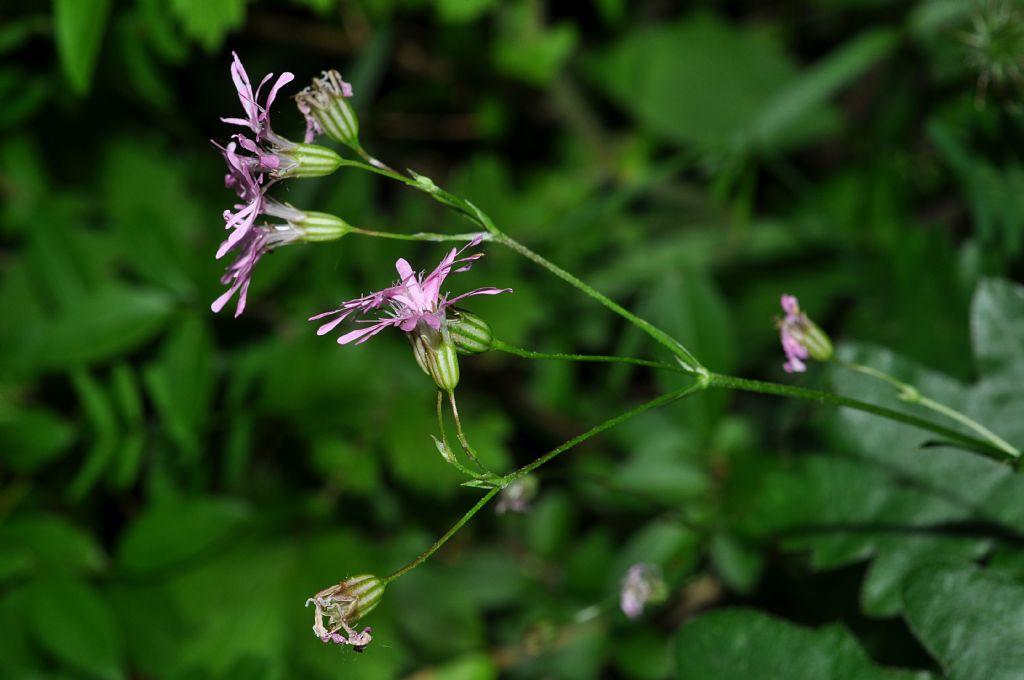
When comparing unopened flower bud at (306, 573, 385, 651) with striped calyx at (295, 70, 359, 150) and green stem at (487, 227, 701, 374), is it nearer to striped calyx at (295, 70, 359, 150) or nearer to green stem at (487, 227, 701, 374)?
green stem at (487, 227, 701, 374)

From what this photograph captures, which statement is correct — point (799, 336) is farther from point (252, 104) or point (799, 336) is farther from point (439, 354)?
point (252, 104)

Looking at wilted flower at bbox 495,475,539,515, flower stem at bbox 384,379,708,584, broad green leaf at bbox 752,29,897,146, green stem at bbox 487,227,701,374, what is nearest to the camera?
flower stem at bbox 384,379,708,584

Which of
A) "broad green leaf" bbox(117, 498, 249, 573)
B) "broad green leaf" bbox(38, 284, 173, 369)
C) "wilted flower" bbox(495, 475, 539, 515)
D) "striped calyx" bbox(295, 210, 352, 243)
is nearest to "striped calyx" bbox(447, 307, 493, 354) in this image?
"striped calyx" bbox(295, 210, 352, 243)

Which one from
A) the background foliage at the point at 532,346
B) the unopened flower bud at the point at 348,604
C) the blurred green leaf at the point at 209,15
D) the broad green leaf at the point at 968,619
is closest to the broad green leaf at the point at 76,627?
the background foliage at the point at 532,346

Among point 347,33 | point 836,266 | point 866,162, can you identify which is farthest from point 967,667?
point 347,33

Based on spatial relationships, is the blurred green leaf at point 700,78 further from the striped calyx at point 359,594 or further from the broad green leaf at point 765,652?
the striped calyx at point 359,594
